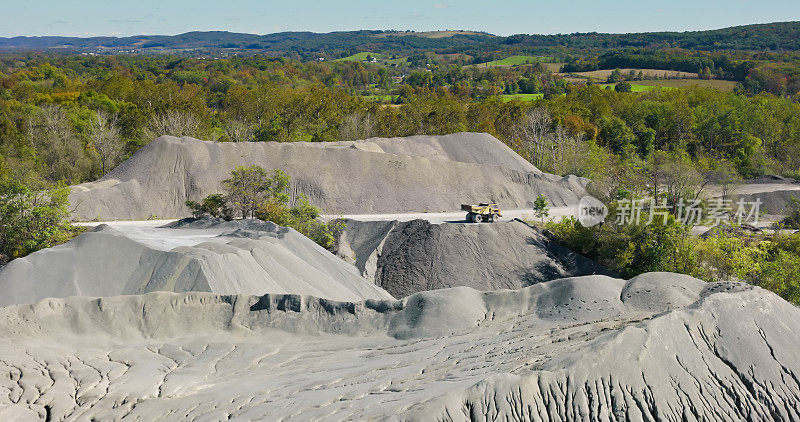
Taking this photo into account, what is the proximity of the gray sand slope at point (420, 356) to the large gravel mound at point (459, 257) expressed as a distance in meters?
13.1

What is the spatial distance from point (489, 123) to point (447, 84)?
85.7 meters

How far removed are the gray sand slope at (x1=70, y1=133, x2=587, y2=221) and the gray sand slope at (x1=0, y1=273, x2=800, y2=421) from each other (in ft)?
87.5

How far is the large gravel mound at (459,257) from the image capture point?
33.1m

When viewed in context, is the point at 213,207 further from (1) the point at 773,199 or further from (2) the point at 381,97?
(2) the point at 381,97

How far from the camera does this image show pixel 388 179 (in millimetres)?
48594

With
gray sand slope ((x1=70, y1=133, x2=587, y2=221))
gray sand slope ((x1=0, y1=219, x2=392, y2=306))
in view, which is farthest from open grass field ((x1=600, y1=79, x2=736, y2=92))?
gray sand slope ((x1=0, y1=219, x2=392, y2=306))

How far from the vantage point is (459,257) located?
34375 mm

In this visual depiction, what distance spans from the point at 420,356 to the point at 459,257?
18.5 meters

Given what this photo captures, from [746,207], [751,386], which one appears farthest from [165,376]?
[746,207]

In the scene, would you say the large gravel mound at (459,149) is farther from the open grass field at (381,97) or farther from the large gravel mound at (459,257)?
the open grass field at (381,97)

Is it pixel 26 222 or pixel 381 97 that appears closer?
pixel 26 222

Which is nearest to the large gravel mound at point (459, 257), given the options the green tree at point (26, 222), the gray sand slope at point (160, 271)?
the gray sand slope at point (160, 271)

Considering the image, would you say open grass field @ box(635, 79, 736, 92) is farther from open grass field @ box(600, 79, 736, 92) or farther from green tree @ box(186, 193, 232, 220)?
green tree @ box(186, 193, 232, 220)

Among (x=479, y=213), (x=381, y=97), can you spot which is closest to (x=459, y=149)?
(x=479, y=213)
